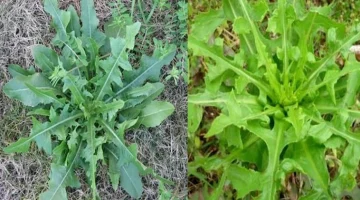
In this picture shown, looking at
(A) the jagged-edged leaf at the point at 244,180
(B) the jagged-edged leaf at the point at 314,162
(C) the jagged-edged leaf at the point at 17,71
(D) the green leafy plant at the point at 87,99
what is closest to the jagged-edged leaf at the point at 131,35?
(D) the green leafy plant at the point at 87,99

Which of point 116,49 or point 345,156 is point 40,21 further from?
point 345,156

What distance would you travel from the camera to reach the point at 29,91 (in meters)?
1.82

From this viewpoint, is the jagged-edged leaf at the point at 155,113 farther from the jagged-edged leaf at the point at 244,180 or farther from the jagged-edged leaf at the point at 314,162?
the jagged-edged leaf at the point at 314,162

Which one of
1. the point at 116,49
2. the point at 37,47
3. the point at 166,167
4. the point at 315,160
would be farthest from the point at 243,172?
the point at 37,47

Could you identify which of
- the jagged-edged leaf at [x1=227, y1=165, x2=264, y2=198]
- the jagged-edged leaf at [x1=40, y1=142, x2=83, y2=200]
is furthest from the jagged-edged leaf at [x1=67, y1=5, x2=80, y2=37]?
the jagged-edged leaf at [x1=227, y1=165, x2=264, y2=198]

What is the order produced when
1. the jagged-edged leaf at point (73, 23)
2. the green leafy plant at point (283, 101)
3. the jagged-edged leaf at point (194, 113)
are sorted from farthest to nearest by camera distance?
the jagged-edged leaf at point (73, 23), the jagged-edged leaf at point (194, 113), the green leafy plant at point (283, 101)

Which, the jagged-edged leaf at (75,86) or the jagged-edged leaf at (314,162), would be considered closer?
the jagged-edged leaf at (314,162)

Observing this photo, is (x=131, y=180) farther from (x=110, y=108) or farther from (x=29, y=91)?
(x=29, y=91)

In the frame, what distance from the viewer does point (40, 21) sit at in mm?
1979

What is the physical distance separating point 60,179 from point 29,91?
1.12 feet

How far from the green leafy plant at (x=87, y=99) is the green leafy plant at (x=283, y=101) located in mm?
281

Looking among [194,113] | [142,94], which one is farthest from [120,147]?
[194,113]

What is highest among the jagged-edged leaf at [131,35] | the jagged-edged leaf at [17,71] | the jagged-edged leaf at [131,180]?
the jagged-edged leaf at [131,35]

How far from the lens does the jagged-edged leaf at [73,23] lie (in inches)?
74.8
